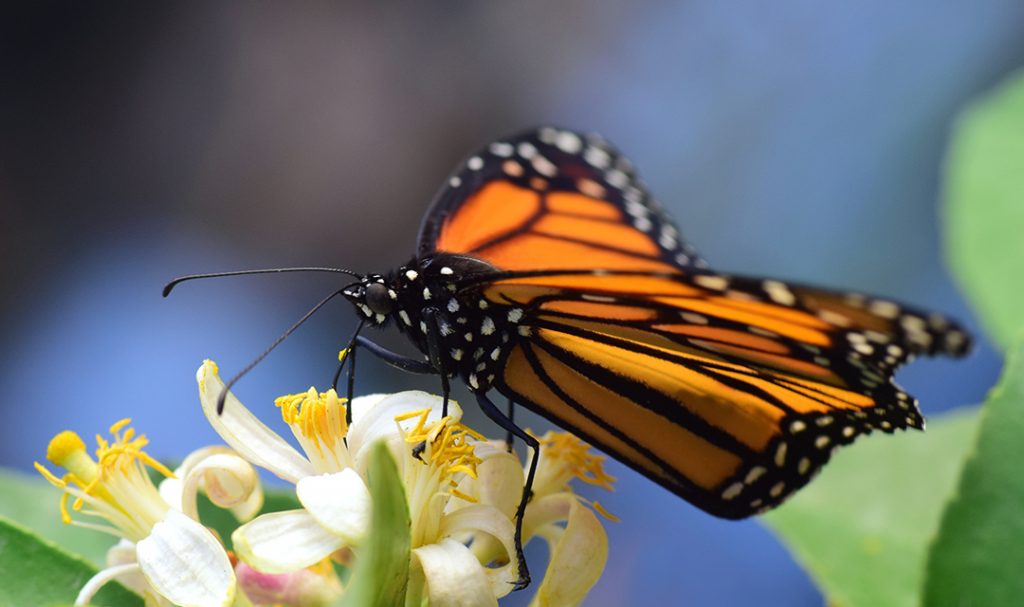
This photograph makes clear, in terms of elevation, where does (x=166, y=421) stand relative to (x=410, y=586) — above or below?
below

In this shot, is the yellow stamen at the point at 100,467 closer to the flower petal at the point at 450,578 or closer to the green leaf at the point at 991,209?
the flower petal at the point at 450,578

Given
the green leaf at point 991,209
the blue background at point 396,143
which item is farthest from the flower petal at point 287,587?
the blue background at point 396,143

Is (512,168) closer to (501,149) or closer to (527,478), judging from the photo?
(501,149)

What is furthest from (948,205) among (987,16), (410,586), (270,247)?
(270,247)

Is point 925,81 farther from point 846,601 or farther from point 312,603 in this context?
point 312,603

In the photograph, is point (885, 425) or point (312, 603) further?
point (885, 425)

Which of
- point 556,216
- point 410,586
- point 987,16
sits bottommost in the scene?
point 410,586

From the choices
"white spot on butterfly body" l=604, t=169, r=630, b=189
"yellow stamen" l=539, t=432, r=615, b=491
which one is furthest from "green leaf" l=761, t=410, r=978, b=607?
"white spot on butterfly body" l=604, t=169, r=630, b=189
